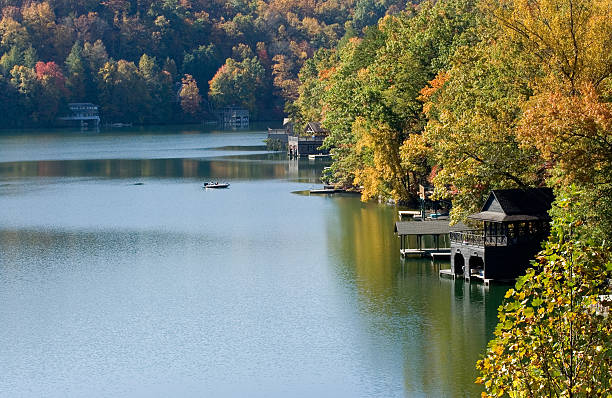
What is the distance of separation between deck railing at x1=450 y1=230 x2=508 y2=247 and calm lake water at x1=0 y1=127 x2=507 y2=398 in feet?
5.29

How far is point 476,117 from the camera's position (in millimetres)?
40406

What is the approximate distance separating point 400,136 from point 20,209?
76.6 ft

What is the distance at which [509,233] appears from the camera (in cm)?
3834

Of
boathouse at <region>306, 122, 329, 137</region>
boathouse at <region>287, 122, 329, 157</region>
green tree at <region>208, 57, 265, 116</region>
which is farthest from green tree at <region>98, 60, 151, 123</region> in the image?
boathouse at <region>306, 122, 329, 137</region>

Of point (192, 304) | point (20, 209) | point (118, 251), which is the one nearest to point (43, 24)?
point (20, 209)

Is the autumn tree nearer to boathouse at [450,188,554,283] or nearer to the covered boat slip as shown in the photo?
the covered boat slip

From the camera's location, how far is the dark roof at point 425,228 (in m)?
42.8

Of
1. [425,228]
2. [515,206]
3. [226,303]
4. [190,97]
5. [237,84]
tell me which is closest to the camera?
[226,303]

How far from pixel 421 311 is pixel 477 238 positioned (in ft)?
17.2

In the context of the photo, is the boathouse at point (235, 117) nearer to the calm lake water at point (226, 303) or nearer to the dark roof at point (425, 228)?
the calm lake water at point (226, 303)

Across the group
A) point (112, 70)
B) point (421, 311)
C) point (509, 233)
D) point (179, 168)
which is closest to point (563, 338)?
point (421, 311)

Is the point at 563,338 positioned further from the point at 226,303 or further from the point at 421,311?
the point at 226,303

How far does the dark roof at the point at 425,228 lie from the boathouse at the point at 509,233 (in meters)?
3.89

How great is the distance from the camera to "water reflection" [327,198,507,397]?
28188mm
